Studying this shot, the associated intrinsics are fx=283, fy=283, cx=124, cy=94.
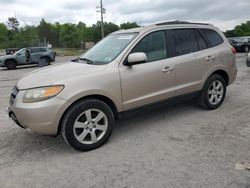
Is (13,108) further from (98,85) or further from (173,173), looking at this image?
(173,173)

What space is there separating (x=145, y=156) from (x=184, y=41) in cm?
242

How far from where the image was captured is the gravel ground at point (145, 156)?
3254 millimetres

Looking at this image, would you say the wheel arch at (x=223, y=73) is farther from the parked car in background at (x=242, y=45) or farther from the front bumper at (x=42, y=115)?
the parked car in background at (x=242, y=45)

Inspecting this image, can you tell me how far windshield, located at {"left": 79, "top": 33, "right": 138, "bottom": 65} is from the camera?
177 inches

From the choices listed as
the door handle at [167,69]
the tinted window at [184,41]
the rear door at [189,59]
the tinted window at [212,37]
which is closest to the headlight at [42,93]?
the door handle at [167,69]

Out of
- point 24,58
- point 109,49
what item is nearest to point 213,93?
point 109,49

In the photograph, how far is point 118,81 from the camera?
421 cm

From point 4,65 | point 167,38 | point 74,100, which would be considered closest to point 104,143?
point 74,100

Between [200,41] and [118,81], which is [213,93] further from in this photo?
[118,81]

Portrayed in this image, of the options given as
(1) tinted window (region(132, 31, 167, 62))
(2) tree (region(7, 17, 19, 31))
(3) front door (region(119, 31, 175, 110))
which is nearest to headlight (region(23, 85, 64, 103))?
(3) front door (region(119, 31, 175, 110))

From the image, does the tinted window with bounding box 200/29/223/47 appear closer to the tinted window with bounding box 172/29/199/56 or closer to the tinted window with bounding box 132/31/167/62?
the tinted window with bounding box 172/29/199/56

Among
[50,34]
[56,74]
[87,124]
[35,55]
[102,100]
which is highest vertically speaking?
[50,34]

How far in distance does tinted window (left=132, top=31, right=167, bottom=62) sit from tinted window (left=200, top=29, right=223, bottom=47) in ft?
3.90

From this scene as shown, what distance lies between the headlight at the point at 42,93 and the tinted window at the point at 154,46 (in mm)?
1445
